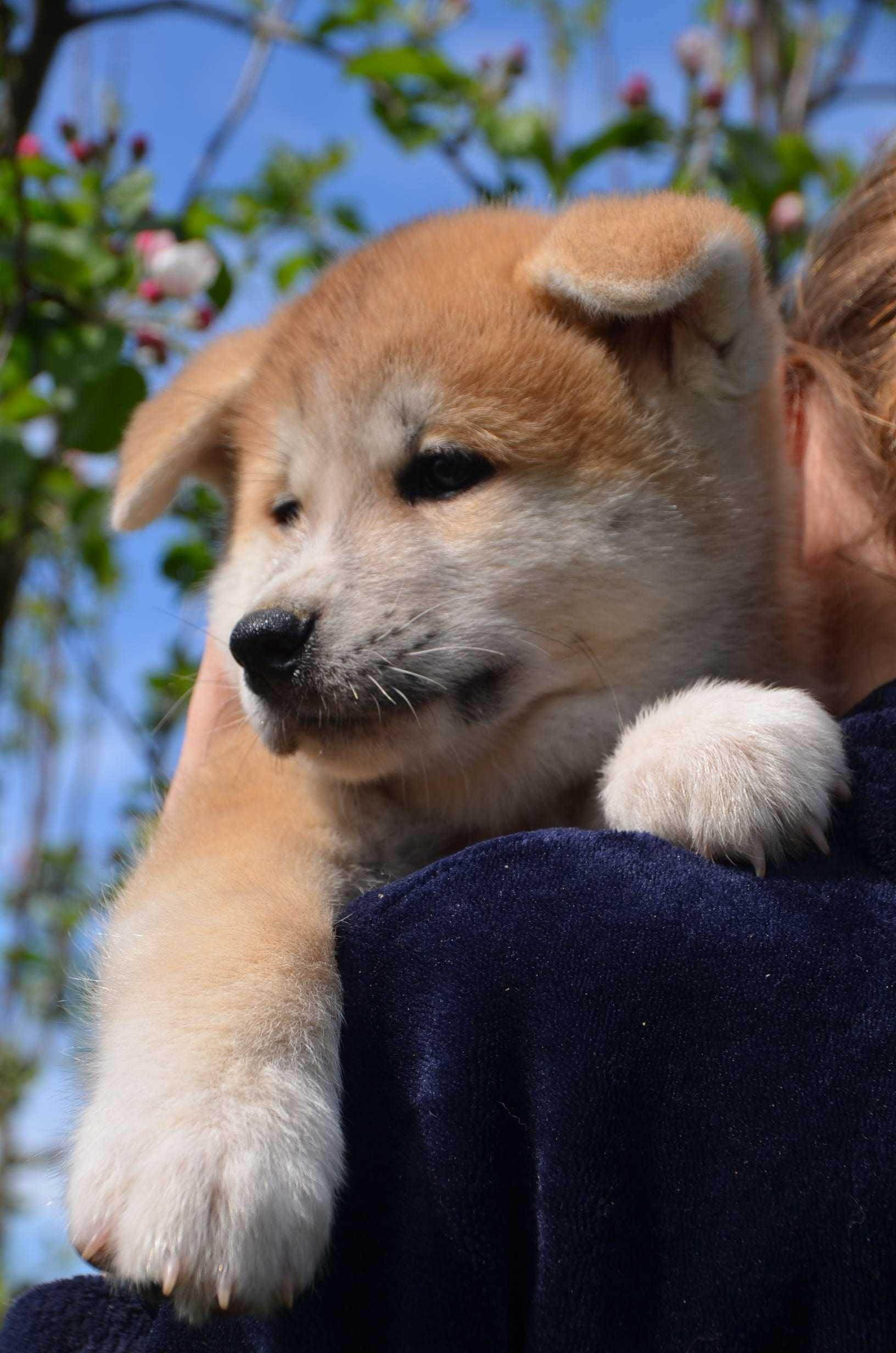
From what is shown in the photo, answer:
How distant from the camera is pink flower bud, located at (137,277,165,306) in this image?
330cm

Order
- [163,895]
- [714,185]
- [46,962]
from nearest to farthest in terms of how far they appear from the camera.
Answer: [163,895]
[714,185]
[46,962]

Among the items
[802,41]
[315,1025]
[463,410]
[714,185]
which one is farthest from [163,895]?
[802,41]

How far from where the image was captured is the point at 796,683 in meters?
2.25

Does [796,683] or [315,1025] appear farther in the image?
[796,683]

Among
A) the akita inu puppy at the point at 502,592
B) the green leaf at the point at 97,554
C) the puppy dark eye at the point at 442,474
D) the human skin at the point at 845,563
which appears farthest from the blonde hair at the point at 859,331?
the green leaf at the point at 97,554

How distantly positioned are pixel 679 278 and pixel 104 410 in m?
1.69

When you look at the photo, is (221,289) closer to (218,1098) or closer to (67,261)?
(67,261)

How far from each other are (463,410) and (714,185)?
211 centimetres

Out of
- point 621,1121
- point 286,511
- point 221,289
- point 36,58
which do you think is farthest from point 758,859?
point 36,58

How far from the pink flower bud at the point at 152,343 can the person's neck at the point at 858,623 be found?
187cm

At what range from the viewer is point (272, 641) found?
1985 mm

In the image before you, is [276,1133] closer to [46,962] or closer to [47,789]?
[46,962]

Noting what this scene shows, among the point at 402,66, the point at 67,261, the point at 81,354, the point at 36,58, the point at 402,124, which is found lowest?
the point at 81,354

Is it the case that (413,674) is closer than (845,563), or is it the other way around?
(413,674)
